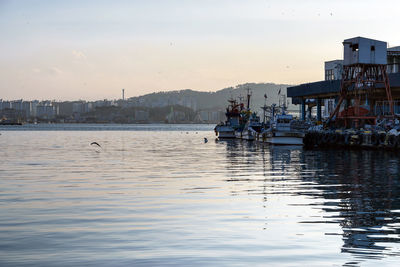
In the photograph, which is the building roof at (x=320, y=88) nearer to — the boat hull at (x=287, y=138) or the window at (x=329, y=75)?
the boat hull at (x=287, y=138)

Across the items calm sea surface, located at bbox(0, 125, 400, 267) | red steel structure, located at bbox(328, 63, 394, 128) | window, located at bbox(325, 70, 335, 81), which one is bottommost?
calm sea surface, located at bbox(0, 125, 400, 267)

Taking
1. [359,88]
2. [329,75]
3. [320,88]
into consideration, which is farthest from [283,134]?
[329,75]

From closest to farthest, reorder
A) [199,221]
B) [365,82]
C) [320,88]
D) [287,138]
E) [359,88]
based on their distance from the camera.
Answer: [199,221], [287,138], [359,88], [365,82], [320,88]

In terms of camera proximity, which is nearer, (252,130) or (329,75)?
(252,130)

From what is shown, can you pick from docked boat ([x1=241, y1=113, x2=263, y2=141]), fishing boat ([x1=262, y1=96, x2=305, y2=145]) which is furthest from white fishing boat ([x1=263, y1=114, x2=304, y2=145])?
docked boat ([x1=241, y1=113, x2=263, y2=141])

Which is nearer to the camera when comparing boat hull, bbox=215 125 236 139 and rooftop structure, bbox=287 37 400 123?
rooftop structure, bbox=287 37 400 123

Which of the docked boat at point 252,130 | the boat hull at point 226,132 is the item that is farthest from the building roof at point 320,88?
the boat hull at point 226,132

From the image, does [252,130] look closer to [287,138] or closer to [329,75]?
[287,138]

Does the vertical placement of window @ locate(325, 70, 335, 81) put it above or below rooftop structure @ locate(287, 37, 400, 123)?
above

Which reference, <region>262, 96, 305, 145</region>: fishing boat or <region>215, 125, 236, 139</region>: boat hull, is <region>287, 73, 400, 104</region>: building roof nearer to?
<region>262, 96, 305, 145</region>: fishing boat

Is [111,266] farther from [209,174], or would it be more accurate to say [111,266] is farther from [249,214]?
[209,174]

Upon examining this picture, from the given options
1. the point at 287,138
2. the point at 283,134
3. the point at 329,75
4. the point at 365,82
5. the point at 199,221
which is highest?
the point at 329,75

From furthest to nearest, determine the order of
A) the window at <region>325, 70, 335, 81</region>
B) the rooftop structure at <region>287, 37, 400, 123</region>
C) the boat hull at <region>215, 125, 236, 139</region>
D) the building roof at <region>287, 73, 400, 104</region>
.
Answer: the window at <region>325, 70, 335, 81</region>, the boat hull at <region>215, 125, 236, 139</region>, the building roof at <region>287, 73, 400, 104</region>, the rooftop structure at <region>287, 37, 400, 123</region>

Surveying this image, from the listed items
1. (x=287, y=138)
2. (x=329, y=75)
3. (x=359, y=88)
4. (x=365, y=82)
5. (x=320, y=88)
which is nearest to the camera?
(x=287, y=138)
